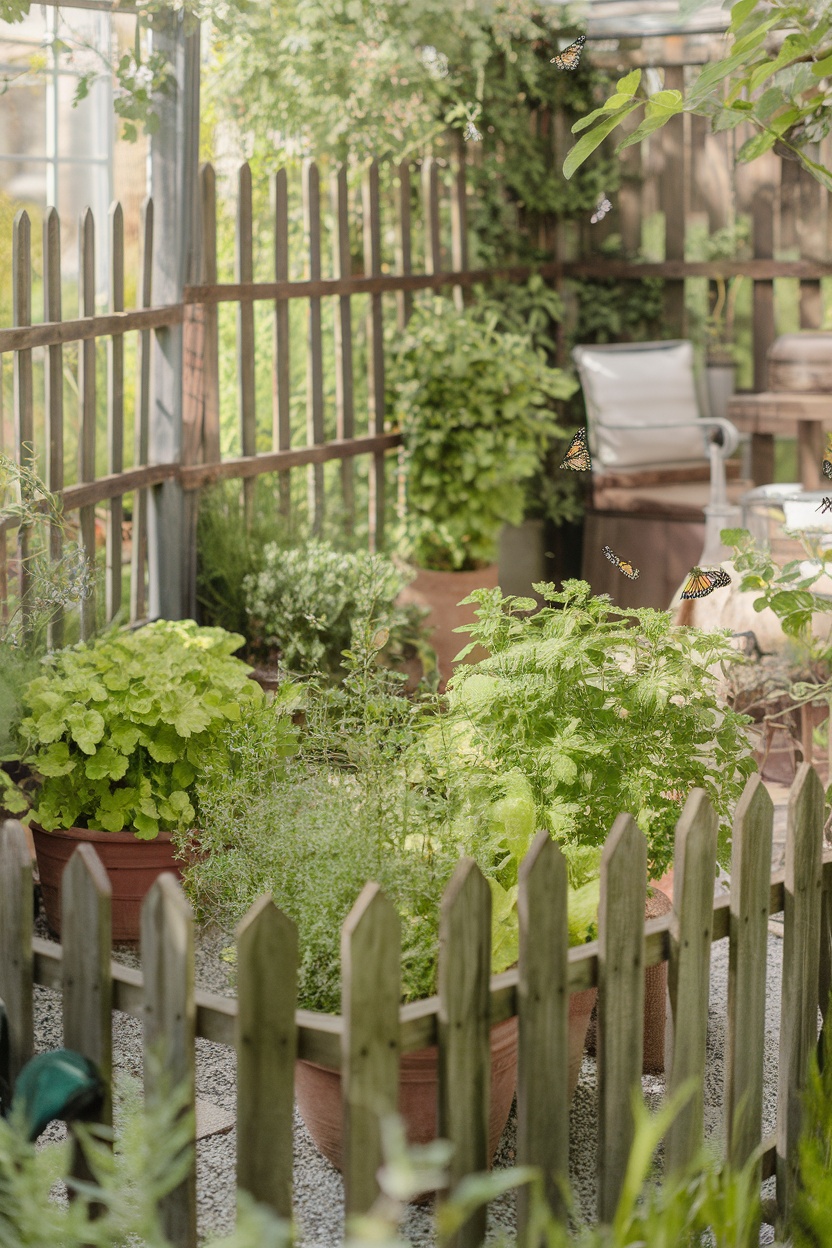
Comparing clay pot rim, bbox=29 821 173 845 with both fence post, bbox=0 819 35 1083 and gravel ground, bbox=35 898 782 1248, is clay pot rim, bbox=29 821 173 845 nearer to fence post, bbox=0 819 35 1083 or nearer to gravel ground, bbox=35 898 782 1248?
gravel ground, bbox=35 898 782 1248

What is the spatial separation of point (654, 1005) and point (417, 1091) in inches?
24.9

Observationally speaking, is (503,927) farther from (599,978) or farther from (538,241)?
(538,241)

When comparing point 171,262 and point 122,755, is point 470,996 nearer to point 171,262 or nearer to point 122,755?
point 122,755

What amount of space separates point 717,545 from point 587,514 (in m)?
1.19

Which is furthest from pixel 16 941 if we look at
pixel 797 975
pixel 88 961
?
pixel 797 975

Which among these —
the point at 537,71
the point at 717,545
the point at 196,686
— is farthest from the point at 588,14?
the point at 196,686

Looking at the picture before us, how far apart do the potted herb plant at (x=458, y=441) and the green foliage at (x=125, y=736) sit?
82.4 inches

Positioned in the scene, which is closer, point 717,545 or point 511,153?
point 717,545

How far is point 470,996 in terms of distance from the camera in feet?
5.27

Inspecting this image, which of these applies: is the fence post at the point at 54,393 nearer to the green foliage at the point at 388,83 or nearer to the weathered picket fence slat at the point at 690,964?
the green foliage at the point at 388,83

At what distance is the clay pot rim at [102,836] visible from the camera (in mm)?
2949

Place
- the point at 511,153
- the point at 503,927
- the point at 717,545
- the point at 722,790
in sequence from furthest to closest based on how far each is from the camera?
the point at 511,153
the point at 717,545
the point at 722,790
the point at 503,927

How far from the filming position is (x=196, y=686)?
3066 mm

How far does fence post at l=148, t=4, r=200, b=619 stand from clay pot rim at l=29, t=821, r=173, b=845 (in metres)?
1.43
